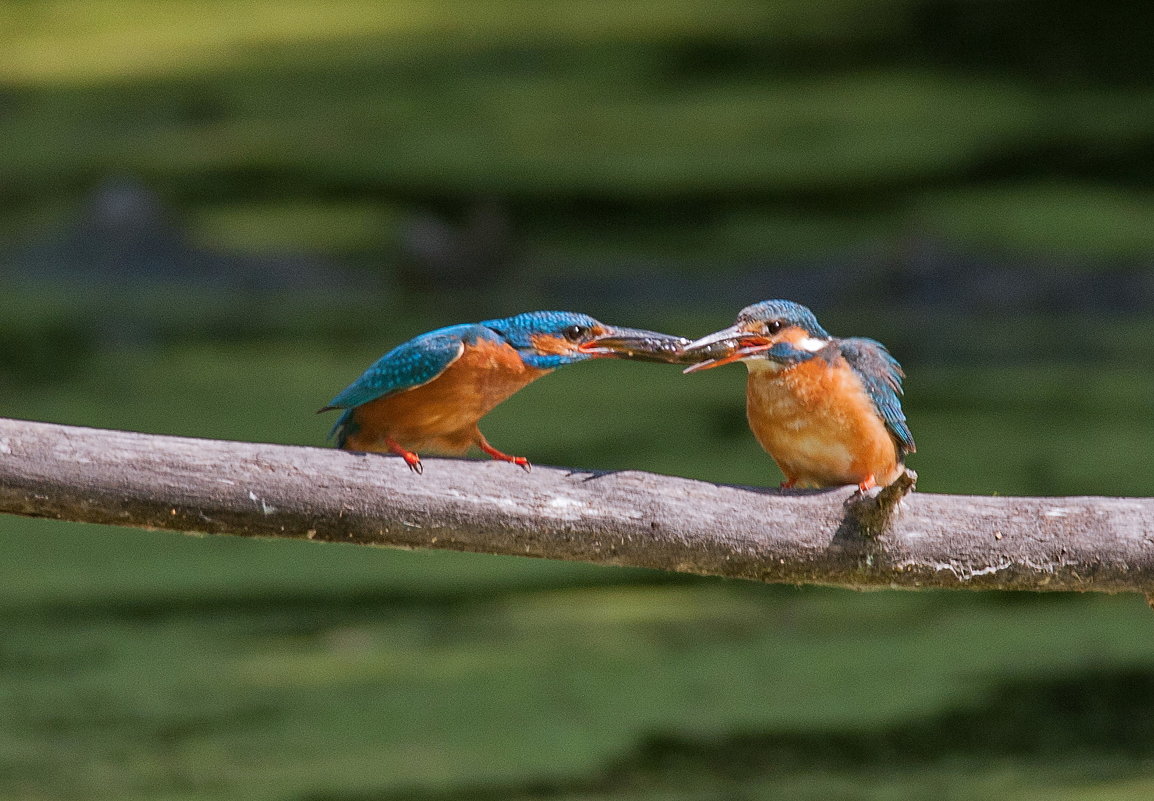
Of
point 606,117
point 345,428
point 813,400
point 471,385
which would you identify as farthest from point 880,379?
point 606,117

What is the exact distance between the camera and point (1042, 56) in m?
15.7

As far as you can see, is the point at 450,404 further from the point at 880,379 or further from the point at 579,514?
the point at 880,379

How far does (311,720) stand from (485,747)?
19.7 inches

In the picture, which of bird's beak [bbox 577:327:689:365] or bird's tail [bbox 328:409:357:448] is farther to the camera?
bird's tail [bbox 328:409:357:448]

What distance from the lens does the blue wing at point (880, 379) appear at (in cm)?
250

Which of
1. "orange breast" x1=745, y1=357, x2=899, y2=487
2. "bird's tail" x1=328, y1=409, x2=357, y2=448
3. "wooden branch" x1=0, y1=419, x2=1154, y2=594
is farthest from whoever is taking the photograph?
"bird's tail" x1=328, y1=409, x2=357, y2=448

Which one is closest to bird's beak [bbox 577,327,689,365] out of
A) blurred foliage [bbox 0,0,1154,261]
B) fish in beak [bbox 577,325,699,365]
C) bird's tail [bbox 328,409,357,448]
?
fish in beak [bbox 577,325,699,365]

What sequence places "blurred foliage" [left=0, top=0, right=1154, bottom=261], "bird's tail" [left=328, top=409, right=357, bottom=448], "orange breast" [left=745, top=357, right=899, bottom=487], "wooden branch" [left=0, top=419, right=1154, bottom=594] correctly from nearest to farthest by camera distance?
"wooden branch" [left=0, top=419, right=1154, bottom=594]
"orange breast" [left=745, top=357, right=899, bottom=487]
"bird's tail" [left=328, top=409, right=357, bottom=448]
"blurred foliage" [left=0, top=0, right=1154, bottom=261]

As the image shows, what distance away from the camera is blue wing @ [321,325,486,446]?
2496 mm

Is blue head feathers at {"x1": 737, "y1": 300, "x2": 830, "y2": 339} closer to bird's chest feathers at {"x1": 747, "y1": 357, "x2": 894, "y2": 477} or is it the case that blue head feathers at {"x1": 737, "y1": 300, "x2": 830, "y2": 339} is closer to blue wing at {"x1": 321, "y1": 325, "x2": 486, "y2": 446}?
bird's chest feathers at {"x1": 747, "y1": 357, "x2": 894, "y2": 477}

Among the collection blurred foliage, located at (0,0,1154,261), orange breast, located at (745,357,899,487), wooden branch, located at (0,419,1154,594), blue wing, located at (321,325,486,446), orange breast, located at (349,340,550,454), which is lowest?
wooden branch, located at (0,419,1154,594)

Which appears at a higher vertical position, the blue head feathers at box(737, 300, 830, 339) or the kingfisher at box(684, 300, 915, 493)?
the blue head feathers at box(737, 300, 830, 339)

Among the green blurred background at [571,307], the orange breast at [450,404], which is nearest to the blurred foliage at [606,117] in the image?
the green blurred background at [571,307]

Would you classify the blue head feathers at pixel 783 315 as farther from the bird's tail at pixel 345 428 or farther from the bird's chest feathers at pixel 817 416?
the bird's tail at pixel 345 428
